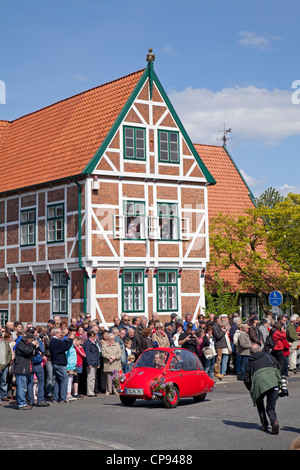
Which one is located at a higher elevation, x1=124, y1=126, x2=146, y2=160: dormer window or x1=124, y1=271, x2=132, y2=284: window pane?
x1=124, y1=126, x2=146, y2=160: dormer window

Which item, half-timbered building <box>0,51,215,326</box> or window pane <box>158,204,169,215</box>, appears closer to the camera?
half-timbered building <box>0,51,215,326</box>

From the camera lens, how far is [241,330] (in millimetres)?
21891

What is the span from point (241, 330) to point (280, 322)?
1.67m

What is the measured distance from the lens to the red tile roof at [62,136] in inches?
1148

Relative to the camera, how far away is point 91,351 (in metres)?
17.7

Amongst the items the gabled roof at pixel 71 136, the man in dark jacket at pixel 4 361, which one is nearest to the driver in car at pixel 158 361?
the man in dark jacket at pixel 4 361

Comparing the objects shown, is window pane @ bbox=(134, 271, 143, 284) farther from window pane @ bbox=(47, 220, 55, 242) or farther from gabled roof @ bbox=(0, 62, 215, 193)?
gabled roof @ bbox=(0, 62, 215, 193)

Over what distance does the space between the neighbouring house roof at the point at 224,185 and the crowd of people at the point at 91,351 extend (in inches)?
642

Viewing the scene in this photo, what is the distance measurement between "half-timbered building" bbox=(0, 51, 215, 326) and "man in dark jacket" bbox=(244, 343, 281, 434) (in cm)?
1511

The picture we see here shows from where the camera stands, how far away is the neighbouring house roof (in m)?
38.8

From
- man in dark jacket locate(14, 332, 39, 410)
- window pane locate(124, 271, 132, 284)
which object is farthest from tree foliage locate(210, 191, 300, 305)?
man in dark jacket locate(14, 332, 39, 410)

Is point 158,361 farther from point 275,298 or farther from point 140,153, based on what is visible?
point 140,153

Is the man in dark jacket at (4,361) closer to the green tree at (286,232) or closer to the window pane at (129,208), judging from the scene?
the window pane at (129,208)
